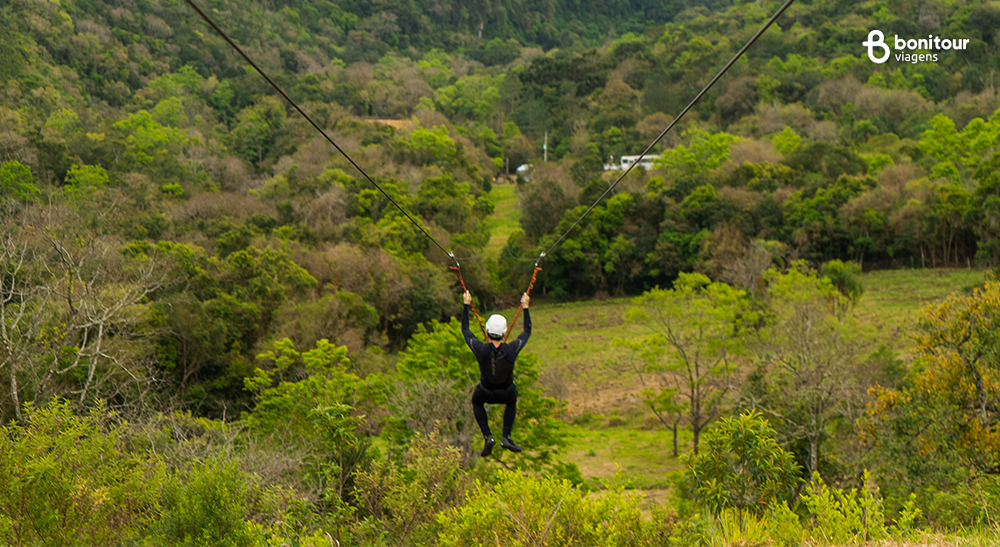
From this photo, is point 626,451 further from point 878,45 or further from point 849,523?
point 878,45

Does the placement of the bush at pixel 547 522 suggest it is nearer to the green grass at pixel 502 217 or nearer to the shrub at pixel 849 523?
the shrub at pixel 849 523

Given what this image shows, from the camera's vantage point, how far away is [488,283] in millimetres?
40906

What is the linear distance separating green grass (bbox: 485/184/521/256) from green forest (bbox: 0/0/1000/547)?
0.38 metres

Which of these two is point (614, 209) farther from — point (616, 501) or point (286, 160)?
point (616, 501)

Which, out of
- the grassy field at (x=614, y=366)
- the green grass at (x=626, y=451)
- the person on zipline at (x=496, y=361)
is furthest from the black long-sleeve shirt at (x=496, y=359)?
the green grass at (x=626, y=451)

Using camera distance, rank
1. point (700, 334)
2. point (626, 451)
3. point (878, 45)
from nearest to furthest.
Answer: point (700, 334)
point (626, 451)
point (878, 45)

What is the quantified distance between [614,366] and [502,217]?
2698 cm

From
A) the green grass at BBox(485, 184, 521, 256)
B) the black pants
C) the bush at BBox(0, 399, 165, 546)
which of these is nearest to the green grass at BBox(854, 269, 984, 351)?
the green grass at BBox(485, 184, 521, 256)

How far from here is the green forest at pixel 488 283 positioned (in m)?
9.07

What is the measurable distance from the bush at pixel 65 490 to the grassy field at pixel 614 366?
9686mm

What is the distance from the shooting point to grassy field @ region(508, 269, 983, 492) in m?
22.7

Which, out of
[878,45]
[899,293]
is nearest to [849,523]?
[899,293]

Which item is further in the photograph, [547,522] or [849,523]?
[547,522]

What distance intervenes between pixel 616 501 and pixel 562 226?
3724 centimetres
